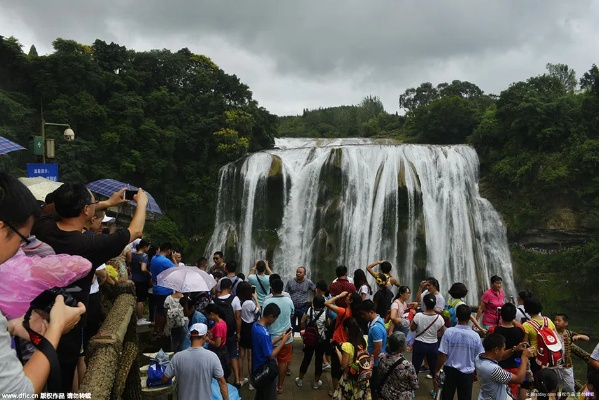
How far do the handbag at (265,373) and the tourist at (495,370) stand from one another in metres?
2.18

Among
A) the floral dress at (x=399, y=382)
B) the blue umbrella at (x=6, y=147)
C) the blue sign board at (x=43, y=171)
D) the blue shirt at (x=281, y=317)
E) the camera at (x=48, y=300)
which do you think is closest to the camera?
the camera at (x=48, y=300)

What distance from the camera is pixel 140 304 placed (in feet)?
21.7

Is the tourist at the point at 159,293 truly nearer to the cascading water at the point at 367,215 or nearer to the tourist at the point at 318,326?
the tourist at the point at 318,326

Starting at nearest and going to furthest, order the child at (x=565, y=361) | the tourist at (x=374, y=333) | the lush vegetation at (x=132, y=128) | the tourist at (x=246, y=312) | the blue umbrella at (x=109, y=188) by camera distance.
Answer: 1. the tourist at (x=374, y=333)
2. the child at (x=565, y=361)
3. the tourist at (x=246, y=312)
4. the blue umbrella at (x=109, y=188)
5. the lush vegetation at (x=132, y=128)

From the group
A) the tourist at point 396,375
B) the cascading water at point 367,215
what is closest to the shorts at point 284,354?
the tourist at point 396,375

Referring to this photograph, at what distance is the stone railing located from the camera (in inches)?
94.0

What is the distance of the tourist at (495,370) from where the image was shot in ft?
12.9

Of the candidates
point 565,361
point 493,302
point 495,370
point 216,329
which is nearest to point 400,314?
point 493,302

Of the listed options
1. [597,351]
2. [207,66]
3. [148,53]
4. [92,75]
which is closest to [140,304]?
[597,351]

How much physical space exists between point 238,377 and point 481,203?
17.1m

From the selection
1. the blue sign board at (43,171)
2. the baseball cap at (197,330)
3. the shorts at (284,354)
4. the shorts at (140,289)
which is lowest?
the shorts at (284,354)

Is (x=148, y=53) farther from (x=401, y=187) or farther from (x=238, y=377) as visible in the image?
(x=238, y=377)

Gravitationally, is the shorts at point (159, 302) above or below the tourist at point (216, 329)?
below

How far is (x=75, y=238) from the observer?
2479mm
